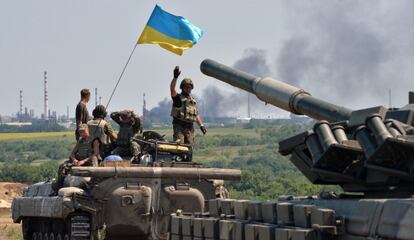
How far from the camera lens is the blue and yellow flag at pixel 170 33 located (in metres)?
33.2

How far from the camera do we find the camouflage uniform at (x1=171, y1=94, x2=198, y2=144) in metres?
29.8

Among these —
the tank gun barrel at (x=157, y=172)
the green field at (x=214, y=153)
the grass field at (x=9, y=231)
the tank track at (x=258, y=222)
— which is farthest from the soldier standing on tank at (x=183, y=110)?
the green field at (x=214, y=153)

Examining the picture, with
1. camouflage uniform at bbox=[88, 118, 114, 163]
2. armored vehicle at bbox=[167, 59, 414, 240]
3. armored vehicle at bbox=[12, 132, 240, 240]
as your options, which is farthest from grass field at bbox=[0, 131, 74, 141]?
armored vehicle at bbox=[167, 59, 414, 240]

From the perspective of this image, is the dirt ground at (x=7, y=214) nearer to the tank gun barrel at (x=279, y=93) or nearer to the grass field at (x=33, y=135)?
the tank gun barrel at (x=279, y=93)

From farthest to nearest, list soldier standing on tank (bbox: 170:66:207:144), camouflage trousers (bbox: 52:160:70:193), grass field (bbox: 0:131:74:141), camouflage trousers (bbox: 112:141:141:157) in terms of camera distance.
→ grass field (bbox: 0:131:74:141)
soldier standing on tank (bbox: 170:66:207:144)
camouflage trousers (bbox: 112:141:141:157)
camouflage trousers (bbox: 52:160:70:193)

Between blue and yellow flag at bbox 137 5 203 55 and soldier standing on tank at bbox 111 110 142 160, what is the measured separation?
372cm

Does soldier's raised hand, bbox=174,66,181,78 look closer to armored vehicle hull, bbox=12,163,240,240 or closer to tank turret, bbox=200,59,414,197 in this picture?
armored vehicle hull, bbox=12,163,240,240

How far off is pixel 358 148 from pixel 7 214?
1657 inches

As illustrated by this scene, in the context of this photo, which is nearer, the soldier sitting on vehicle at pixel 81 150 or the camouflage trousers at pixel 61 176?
the camouflage trousers at pixel 61 176

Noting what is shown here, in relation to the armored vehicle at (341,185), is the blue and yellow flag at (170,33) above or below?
above

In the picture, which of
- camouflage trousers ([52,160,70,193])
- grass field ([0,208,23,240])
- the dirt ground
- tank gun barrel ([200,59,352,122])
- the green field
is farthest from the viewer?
the green field

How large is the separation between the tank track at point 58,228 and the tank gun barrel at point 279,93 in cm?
480

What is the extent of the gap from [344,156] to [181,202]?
410 inches

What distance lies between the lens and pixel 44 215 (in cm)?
2859
